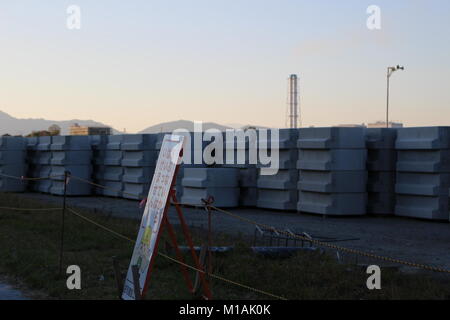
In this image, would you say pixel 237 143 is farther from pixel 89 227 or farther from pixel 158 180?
pixel 158 180

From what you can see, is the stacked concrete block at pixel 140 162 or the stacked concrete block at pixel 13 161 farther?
the stacked concrete block at pixel 13 161

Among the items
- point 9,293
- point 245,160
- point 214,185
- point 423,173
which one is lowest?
point 9,293

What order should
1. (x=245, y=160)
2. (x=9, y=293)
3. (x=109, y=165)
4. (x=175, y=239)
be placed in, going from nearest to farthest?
(x=175, y=239), (x=9, y=293), (x=245, y=160), (x=109, y=165)

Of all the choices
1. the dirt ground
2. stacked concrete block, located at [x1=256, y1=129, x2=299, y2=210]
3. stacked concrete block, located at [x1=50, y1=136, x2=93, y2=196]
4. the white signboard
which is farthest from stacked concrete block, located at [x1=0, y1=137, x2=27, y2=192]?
the white signboard

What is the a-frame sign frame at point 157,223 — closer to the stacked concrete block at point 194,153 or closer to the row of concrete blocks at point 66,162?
the stacked concrete block at point 194,153

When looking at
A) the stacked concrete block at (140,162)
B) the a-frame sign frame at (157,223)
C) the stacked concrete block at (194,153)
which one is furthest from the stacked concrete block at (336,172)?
the a-frame sign frame at (157,223)

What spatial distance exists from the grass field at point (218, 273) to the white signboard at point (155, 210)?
103cm

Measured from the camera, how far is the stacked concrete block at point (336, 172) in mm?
17297

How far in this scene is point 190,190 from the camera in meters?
20.2

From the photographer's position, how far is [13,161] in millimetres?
28234

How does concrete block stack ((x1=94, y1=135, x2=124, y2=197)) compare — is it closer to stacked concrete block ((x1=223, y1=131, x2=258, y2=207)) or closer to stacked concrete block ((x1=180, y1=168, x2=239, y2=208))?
stacked concrete block ((x1=180, y1=168, x2=239, y2=208))

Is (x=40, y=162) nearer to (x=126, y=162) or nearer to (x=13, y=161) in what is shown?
(x=13, y=161)

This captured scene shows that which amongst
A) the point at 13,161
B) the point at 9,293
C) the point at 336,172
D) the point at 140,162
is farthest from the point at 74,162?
the point at 9,293

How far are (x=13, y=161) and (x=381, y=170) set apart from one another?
17516mm
